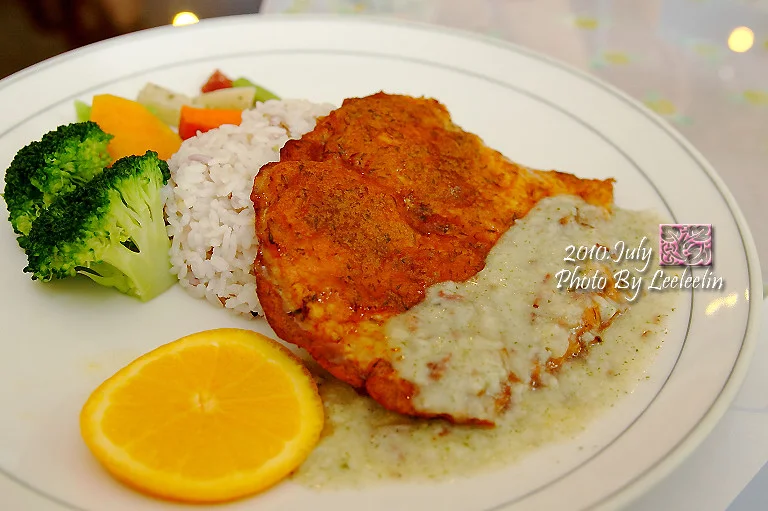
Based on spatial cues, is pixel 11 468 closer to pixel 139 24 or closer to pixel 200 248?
pixel 200 248

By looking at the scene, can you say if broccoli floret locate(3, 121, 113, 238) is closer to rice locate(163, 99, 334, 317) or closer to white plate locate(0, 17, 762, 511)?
white plate locate(0, 17, 762, 511)

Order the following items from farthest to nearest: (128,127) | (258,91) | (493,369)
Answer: (258,91), (128,127), (493,369)

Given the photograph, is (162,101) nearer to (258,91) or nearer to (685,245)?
(258,91)

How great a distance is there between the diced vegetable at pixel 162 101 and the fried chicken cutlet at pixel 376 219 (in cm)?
126

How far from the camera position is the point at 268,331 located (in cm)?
321

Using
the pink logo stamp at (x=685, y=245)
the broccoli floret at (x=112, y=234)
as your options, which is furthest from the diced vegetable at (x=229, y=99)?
the pink logo stamp at (x=685, y=245)

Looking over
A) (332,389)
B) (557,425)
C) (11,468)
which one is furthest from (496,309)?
(11,468)

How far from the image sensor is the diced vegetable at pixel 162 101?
4238 mm

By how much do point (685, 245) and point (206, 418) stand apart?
247 centimetres

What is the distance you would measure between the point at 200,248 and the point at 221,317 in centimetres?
43

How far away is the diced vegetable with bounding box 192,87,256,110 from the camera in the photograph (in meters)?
4.28

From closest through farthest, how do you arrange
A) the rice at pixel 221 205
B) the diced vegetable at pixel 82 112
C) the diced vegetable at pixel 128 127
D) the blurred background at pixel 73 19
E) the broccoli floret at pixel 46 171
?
1. the broccoli floret at pixel 46 171
2. the rice at pixel 221 205
3. the diced vegetable at pixel 128 127
4. the diced vegetable at pixel 82 112
5. the blurred background at pixel 73 19

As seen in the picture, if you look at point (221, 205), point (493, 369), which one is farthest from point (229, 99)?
point (493, 369)

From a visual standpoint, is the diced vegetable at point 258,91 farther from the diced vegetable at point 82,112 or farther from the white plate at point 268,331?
the diced vegetable at point 82,112
